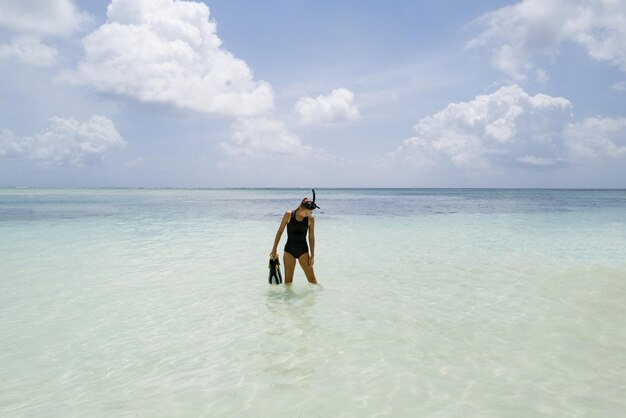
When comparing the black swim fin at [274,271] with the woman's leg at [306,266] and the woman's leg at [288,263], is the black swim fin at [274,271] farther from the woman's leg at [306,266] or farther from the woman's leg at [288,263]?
the woman's leg at [306,266]

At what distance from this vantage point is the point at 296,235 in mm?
7996

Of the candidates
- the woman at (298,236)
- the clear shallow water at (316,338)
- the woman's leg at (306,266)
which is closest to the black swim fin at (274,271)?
the woman at (298,236)

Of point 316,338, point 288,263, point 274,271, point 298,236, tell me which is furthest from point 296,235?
point 316,338

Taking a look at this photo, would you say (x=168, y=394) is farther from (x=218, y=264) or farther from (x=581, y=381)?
(x=218, y=264)

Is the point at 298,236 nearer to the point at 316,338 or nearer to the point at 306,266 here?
the point at 306,266

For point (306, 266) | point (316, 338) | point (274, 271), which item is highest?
point (306, 266)

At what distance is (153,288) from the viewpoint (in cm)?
873

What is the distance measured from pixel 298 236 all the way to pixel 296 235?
0.05 m

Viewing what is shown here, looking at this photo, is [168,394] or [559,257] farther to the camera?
[559,257]

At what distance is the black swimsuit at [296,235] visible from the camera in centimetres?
791

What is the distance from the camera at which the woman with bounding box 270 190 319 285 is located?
7738mm

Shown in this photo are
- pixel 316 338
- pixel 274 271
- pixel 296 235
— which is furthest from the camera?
pixel 274 271

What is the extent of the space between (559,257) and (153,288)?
1177cm

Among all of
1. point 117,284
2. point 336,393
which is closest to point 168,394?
point 336,393
